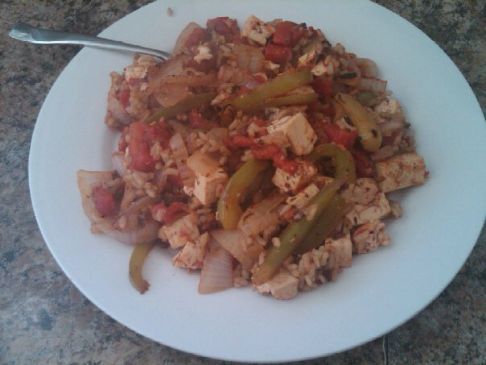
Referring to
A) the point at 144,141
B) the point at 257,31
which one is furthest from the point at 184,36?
the point at 144,141

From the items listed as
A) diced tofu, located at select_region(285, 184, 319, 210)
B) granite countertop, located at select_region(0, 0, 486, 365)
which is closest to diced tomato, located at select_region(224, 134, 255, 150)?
diced tofu, located at select_region(285, 184, 319, 210)

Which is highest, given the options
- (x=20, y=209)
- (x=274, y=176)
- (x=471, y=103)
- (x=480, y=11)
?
(x=480, y=11)

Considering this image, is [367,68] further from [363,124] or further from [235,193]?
[235,193]

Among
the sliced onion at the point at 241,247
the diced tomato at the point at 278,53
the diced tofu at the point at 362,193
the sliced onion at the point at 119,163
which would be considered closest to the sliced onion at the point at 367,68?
the diced tomato at the point at 278,53

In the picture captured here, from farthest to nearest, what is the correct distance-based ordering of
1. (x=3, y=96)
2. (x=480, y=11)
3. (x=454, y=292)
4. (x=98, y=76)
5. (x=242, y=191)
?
(x=480, y=11)
(x=3, y=96)
(x=98, y=76)
(x=454, y=292)
(x=242, y=191)

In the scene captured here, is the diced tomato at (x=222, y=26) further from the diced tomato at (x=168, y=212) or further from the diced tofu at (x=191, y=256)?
the diced tofu at (x=191, y=256)

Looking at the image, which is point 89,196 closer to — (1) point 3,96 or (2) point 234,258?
(2) point 234,258

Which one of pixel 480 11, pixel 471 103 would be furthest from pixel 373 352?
pixel 480 11
